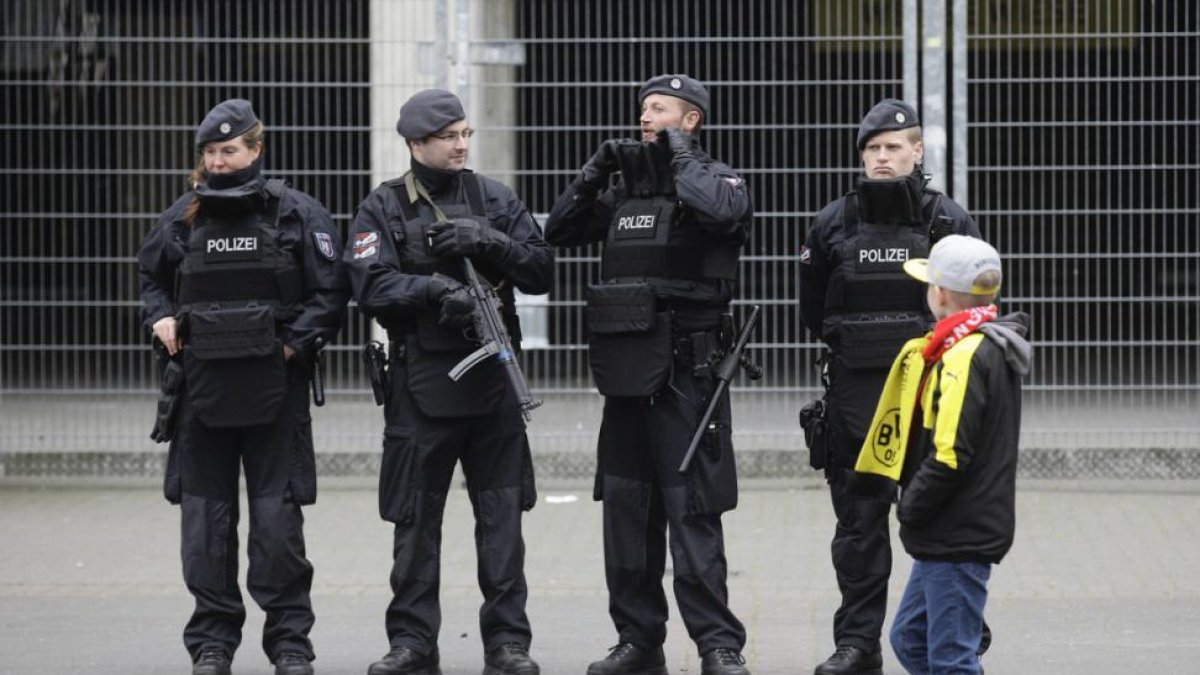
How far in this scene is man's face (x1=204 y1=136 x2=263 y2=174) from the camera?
6.80 meters

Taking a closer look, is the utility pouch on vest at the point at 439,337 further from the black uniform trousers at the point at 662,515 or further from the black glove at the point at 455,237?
the black uniform trousers at the point at 662,515

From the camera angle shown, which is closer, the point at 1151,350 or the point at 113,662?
the point at 113,662

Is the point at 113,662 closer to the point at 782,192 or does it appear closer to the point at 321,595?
the point at 321,595

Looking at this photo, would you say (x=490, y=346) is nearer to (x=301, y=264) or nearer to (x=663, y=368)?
(x=663, y=368)

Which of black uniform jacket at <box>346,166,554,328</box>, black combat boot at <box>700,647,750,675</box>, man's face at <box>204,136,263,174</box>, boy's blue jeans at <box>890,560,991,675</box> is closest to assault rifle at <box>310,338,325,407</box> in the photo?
black uniform jacket at <box>346,166,554,328</box>

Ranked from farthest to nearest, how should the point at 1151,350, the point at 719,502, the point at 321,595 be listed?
the point at 1151,350, the point at 321,595, the point at 719,502

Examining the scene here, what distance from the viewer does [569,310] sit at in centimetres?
1074

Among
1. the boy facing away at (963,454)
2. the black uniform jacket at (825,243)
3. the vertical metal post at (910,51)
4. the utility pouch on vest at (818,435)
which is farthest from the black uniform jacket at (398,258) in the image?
the vertical metal post at (910,51)

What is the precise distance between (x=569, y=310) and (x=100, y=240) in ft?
8.36

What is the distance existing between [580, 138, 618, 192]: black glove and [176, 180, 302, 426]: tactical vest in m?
1.05

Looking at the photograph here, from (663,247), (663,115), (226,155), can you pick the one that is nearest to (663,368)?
(663,247)

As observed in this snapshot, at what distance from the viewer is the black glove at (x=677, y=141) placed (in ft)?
21.6

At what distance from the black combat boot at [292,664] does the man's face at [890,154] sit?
8.29ft

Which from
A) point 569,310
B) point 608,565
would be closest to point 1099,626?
point 608,565
